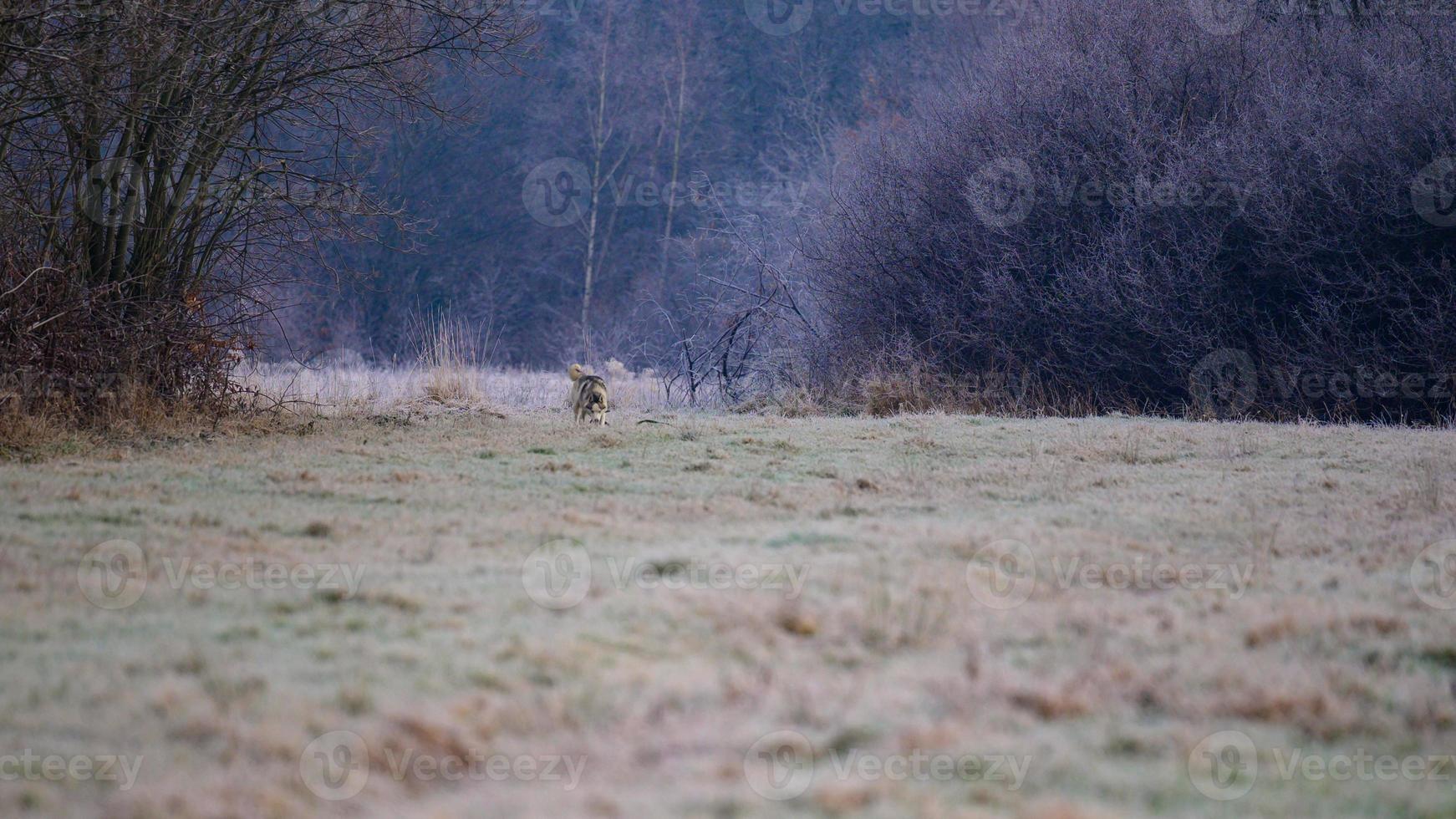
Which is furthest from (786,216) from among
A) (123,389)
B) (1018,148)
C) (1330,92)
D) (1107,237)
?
(123,389)

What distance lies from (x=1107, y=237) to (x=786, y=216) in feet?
34.9

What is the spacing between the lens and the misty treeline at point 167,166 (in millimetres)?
8477

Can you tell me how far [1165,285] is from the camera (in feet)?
51.5

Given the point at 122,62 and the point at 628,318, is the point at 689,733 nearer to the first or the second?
the point at 122,62
